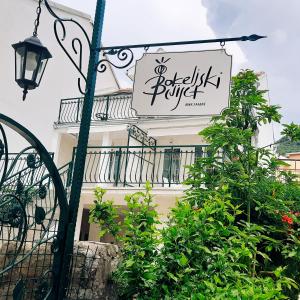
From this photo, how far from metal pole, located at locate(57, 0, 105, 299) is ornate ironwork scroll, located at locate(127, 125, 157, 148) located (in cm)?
1080

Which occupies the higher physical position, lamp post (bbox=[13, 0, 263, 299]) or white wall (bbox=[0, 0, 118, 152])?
white wall (bbox=[0, 0, 118, 152])

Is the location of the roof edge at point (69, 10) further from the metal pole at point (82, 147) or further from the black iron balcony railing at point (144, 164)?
the metal pole at point (82, 147)

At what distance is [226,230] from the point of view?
13.0 ft

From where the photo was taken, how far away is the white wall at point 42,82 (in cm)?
1650

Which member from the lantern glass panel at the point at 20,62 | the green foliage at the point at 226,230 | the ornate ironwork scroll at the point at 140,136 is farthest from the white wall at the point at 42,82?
the lantern glass panel at the point at 20,62

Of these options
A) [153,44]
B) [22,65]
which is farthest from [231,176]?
[22,65]

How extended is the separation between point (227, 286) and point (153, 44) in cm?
234

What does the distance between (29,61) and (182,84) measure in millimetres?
1466

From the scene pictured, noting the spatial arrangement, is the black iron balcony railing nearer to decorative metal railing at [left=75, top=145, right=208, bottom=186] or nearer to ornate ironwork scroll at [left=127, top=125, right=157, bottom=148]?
decorative metal railing at [left=75, top=145, right=208, bottom=186]

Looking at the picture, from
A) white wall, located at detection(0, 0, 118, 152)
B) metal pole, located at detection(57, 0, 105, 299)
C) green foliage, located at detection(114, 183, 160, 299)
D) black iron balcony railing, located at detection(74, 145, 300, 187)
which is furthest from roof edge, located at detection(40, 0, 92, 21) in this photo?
green foliage, located at detection(114, 183, 160, 299)

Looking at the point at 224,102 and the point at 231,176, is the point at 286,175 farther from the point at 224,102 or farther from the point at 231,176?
the point at 224,102

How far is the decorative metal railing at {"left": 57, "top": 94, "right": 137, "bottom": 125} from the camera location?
17266 millimetres

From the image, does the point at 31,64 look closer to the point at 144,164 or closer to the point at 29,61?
the point at 29,61

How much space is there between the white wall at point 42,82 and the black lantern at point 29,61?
41.0ft
